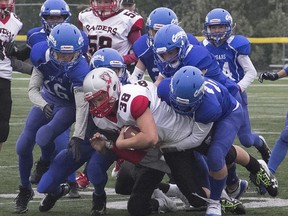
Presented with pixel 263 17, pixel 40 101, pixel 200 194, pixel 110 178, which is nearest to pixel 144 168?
pixel 200 194

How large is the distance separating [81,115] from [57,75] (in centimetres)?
43

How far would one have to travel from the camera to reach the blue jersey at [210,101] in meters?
5.37

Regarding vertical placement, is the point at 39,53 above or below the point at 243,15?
above

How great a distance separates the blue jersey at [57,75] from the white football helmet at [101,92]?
0.52m

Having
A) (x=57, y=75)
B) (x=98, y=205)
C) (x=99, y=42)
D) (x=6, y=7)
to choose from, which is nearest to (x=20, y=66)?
(x=6, y=7)

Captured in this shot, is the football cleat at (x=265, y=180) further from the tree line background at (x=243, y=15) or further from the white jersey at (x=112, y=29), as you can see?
the tree line background at (x=243, y=15)

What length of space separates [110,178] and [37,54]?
1.59m

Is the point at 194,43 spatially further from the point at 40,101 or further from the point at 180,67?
the point at 40,101

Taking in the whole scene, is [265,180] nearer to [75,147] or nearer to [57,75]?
[75,147]

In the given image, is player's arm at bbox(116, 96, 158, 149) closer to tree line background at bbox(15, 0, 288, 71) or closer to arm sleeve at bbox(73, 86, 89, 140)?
arm sleeve at bbox(73, 86, 89, 140)

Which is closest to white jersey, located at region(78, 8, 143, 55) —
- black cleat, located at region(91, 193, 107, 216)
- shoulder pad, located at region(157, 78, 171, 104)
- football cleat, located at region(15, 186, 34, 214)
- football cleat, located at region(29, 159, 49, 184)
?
football cleat, located at region(29, 159, 49, 184)

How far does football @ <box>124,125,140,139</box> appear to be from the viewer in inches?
210

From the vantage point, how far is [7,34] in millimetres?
7285

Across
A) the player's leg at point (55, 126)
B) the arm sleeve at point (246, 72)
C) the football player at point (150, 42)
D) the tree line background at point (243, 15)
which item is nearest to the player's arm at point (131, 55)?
the football player at point (150, 42)
